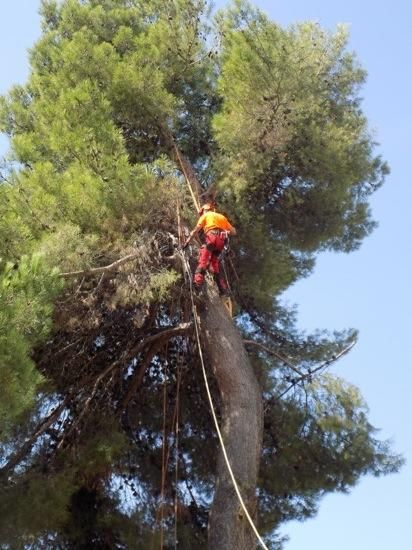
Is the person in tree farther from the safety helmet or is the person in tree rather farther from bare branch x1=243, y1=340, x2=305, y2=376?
bare branch x1=243, y1=340, x2=305, y2=376

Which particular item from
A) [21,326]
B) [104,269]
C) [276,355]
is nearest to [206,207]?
[104,269]

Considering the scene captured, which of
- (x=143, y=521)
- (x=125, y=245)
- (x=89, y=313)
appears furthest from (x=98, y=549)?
(x=125, y=245)

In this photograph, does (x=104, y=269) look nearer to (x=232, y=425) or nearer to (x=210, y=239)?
(x=210, y=239)

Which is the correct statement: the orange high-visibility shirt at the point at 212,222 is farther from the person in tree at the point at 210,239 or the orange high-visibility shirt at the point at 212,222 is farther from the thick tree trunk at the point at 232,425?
the thick tree trunk at the point at 232,425

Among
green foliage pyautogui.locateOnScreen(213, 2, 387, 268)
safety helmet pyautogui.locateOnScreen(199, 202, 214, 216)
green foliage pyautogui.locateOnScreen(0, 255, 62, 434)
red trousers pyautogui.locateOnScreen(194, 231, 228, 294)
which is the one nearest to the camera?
green foliage pyautogui.locateOnScreen(0, 255, 62, 434)

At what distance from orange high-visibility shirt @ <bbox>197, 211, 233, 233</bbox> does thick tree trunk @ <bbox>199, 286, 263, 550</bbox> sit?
62 cm

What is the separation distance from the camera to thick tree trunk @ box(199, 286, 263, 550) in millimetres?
6121

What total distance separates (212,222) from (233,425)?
1.60 metres

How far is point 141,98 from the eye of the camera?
7945 millimetres

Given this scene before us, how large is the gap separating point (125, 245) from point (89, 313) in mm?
624

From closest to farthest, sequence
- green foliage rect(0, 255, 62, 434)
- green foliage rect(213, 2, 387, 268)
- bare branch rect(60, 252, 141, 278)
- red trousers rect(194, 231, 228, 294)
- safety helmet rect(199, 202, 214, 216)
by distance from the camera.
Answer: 1. green foliage rect(0, 255, 62, 434)
2. bare branch rect(60, 252, 141, 278)
3. red trousers rect(194, 231, 228, 294)
4. safety helmet rect(199, 202, 214, 216)
5. green foliage rect(213, 2, 387, 268)

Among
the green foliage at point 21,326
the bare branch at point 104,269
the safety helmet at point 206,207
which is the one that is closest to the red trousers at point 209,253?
the safety helmet at point 206,207

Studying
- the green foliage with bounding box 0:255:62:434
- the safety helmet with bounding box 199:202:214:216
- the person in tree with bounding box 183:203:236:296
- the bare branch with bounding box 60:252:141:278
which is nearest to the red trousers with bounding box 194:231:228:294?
the person in tree with bounding box 183:203:236:296

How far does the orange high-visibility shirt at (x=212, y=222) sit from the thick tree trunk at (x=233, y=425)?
62cm
